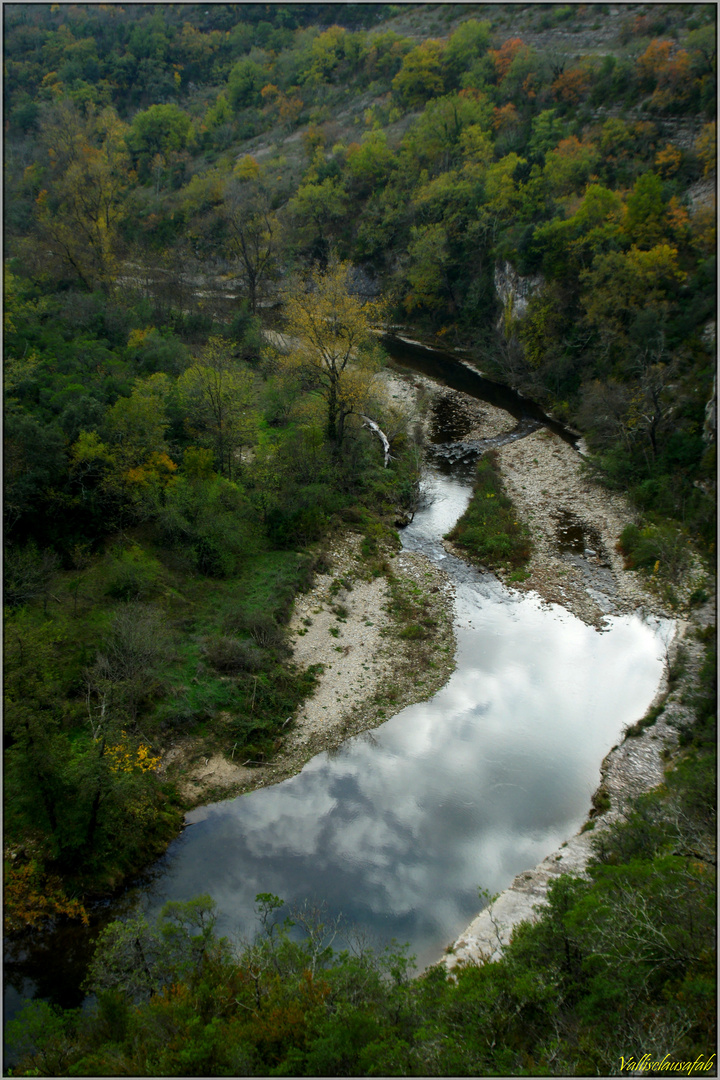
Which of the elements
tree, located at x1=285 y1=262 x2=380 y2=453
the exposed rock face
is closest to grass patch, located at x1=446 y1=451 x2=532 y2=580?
tree, located at x1=285 y1=262 x2=380 y2=453

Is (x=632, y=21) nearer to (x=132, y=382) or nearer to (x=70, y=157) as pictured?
(x=70, y=157)

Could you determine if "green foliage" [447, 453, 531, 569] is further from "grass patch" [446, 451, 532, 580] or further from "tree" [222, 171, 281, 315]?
"tree" [222, 171, 281, 315]

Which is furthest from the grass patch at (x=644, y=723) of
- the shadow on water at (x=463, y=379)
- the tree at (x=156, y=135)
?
the tree at (x=156, y=135)

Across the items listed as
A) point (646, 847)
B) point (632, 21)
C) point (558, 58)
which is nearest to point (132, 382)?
point (646, 847)

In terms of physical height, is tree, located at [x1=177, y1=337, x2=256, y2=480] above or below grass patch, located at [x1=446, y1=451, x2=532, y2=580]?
above

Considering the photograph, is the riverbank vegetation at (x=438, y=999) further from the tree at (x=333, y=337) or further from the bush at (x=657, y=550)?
the tree at (x=333, y=337)
